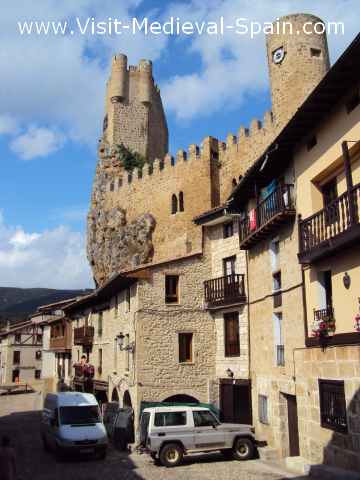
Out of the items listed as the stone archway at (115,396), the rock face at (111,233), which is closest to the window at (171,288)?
the stone archway at (115,396)

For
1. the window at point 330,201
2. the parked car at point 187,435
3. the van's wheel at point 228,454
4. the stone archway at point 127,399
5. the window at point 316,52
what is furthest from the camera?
the window at point 316,52

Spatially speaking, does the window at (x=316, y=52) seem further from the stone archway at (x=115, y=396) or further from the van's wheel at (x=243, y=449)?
the van's wheel at (x=243, y=449)

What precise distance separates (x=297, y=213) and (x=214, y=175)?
24.1m

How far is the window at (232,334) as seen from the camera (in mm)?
22062

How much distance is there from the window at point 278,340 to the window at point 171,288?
21.3 ft

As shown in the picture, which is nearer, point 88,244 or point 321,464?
point 321,464

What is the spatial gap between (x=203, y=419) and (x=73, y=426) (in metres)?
4.85

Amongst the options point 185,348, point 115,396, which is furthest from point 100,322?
point 185,348

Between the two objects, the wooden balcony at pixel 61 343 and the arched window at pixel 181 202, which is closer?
the wooden balcony at pixel 61 343

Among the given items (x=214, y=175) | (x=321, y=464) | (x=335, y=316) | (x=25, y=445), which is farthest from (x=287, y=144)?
(x=214, y=175)

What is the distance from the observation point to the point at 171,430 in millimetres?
16297

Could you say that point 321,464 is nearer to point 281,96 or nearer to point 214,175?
point 281,96

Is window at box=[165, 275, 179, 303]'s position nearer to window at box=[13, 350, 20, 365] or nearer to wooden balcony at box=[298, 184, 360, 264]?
wooden balcony at box=[298, 184, 360, 264]

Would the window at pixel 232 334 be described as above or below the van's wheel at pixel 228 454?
above
